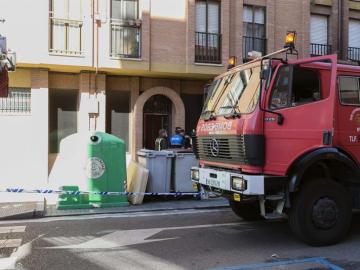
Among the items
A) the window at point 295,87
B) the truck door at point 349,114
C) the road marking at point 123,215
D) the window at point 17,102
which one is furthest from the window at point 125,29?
the truck door at point 349,114

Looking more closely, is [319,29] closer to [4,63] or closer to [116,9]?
[116,9]

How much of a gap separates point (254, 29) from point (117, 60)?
5595mm

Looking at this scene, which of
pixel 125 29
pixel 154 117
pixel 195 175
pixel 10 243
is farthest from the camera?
A: pixel 154 117

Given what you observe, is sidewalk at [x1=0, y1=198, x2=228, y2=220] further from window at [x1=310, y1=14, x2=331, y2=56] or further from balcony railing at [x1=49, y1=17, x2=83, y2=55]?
window at [x1=310, y1=14, x2=331, y2=56]

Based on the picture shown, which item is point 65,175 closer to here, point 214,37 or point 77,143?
point 77,143

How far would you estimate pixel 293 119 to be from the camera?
6.81 metres

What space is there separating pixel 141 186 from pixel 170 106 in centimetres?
705

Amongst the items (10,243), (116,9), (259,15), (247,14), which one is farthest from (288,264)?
(259,15)

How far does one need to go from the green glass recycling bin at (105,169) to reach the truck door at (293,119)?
15.6 feet

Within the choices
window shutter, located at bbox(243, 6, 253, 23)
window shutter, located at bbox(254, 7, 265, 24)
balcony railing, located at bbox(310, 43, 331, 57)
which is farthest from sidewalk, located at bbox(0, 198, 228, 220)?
balcony railing, located at bbox(310, 43, 331, 57)

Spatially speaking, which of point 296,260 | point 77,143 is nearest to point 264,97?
point 296,260

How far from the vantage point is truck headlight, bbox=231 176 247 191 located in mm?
6633

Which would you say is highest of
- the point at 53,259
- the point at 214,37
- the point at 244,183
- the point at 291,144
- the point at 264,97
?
the point at 214,37

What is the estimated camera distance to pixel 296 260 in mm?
6191
